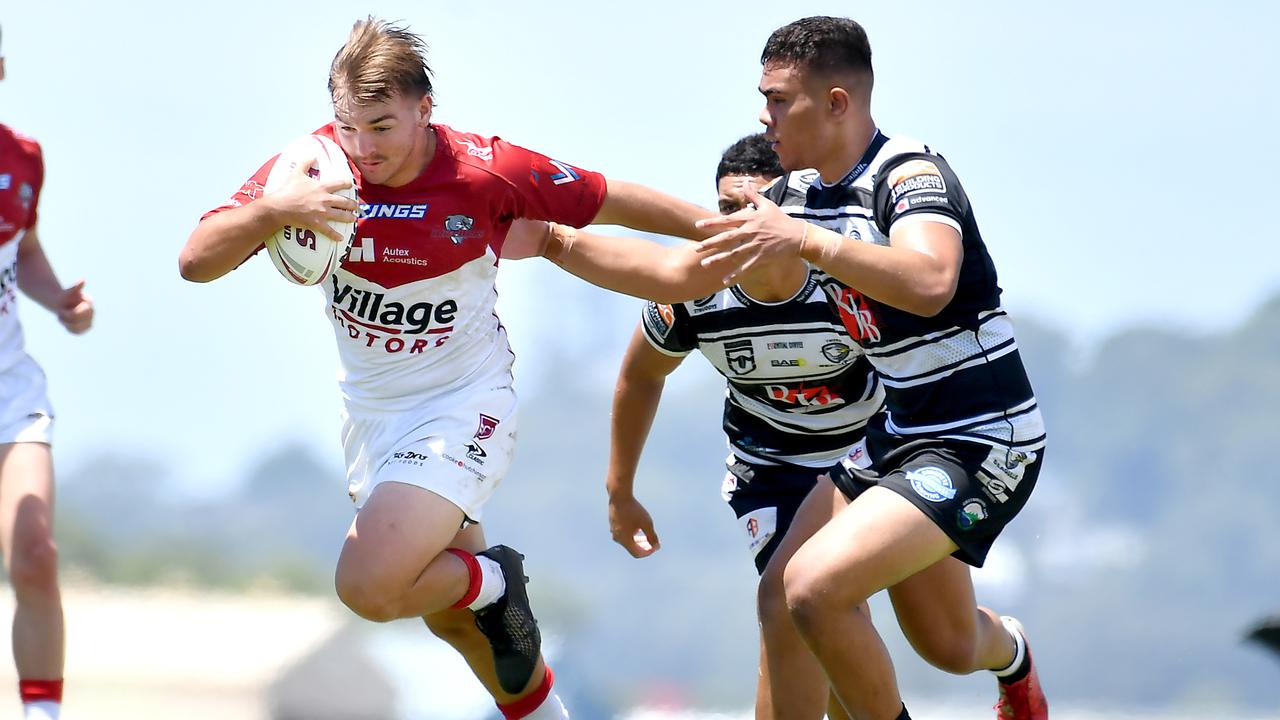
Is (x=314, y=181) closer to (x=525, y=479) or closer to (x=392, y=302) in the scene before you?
(x=392, y=302)

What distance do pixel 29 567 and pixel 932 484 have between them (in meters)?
2.78

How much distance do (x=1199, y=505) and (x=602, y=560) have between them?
716 cm

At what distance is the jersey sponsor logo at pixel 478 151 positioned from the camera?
4204 mm

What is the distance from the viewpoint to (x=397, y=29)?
4.18 m

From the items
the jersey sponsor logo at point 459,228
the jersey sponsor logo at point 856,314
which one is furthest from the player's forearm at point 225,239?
the jersey sponsor logo at point 856,314

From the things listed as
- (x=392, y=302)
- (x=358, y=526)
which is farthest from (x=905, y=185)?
(x=358, y=526)

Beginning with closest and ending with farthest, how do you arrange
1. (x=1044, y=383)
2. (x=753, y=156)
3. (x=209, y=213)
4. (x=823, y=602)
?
1. (x=823, y=602)
2. (x=209, y=213)
3. (x=753, y=156)
4. (x=1044, y=383)

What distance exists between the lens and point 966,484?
375cm

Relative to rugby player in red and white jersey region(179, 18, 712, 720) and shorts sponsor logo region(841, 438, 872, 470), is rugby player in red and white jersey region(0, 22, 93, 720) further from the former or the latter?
shorts sponsor logo region(841, 438, 872, 470)

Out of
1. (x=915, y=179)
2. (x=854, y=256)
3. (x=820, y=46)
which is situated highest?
(x=820, y=46)

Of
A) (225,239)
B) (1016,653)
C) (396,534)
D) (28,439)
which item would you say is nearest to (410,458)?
(396,534)

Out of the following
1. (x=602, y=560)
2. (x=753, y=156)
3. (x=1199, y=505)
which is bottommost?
(x=602, y=560)

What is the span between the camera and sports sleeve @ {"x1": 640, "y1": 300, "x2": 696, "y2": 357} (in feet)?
15.3

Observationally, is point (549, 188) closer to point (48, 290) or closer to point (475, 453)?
point (475, 453)
